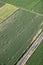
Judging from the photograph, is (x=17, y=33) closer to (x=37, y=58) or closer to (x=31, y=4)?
(x=37, y=58)

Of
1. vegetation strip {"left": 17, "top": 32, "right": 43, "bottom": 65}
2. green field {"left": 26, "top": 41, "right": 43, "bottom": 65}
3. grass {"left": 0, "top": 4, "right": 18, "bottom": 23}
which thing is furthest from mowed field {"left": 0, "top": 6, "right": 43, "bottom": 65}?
green field {"left": 26, "top": 41, "right": 43, "bottom": 65}

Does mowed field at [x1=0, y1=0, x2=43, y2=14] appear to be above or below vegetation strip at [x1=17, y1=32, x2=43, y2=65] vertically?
above

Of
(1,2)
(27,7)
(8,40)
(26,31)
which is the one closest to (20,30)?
(26,31)

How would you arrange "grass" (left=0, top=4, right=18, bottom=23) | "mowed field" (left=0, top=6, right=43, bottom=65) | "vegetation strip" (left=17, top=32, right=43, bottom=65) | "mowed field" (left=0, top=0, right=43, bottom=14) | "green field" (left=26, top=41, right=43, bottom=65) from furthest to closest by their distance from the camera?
"mowed field" (left=0, top=0, right=43, bottom=14)
"grass" (left=0, top=4, right=18, bottom=23)
"mowed field" (left=0, top=6, right=43, bottom=65)
"vegetation strip" (left=17, top=32, right=43, bottom=65)
"green field" (left=26, top=41, right=43, bottom=65)

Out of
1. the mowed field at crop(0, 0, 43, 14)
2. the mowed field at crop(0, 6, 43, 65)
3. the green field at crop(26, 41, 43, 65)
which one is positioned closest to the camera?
the green field at crop(26, 41, 43, 65)

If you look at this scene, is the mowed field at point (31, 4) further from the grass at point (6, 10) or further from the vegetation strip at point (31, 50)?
the vegetation strip at point (31, 50)

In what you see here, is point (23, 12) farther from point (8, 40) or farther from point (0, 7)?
point (8, 40)

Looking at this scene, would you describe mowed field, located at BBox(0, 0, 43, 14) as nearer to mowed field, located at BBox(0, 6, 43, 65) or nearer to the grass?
the grass

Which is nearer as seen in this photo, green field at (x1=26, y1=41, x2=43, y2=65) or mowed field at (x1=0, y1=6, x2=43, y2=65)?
green field at (x1=26, y1=41, x2=43, y2=65)
